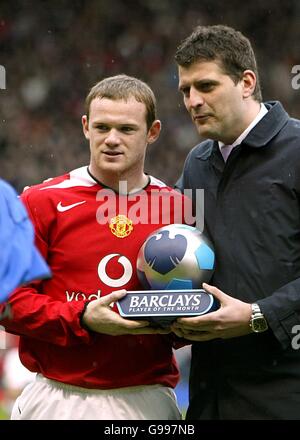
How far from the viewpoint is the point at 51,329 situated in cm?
364

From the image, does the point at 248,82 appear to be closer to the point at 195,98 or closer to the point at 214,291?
the point at 195,98

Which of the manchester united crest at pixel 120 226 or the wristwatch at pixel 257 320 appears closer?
the wristwatch at pixel 257 320

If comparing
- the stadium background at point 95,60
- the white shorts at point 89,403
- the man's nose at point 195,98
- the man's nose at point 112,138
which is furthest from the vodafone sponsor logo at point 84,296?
the stadium background at point 95,60

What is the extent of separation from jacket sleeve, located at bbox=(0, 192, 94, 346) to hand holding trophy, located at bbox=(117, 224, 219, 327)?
0.71 ft

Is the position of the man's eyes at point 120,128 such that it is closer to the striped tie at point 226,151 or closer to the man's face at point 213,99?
the man's face at point 213,99

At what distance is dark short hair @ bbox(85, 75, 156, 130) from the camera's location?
388 cm

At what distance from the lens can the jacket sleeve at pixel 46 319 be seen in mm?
3623

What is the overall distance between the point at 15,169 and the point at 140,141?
30.3 ft

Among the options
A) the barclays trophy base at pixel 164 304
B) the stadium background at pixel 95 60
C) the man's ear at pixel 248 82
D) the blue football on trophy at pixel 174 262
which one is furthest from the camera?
the stadium background at pixel 95 60

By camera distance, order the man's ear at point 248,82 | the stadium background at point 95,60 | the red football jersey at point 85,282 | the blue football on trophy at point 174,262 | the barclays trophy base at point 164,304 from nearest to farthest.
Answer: the barclays trophy base at point 164,304, the blue football on trophy at point 174,262, the red football jersey at point 85,282, the man's ear at point 248,82, the stadium background at point 95,60

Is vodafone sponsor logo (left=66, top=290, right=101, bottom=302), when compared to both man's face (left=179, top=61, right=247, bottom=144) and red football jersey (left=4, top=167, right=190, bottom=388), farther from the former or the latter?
man's face (left=179, top=61, right=247, bottom=144)

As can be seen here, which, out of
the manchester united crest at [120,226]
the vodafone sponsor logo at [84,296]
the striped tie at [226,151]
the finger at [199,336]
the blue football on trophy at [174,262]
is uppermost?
the striped tie at [226,151]

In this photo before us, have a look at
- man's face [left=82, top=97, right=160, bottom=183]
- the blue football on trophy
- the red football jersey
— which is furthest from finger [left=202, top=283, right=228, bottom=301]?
man's face [left=82, top=97, right=160, bottom=183]
